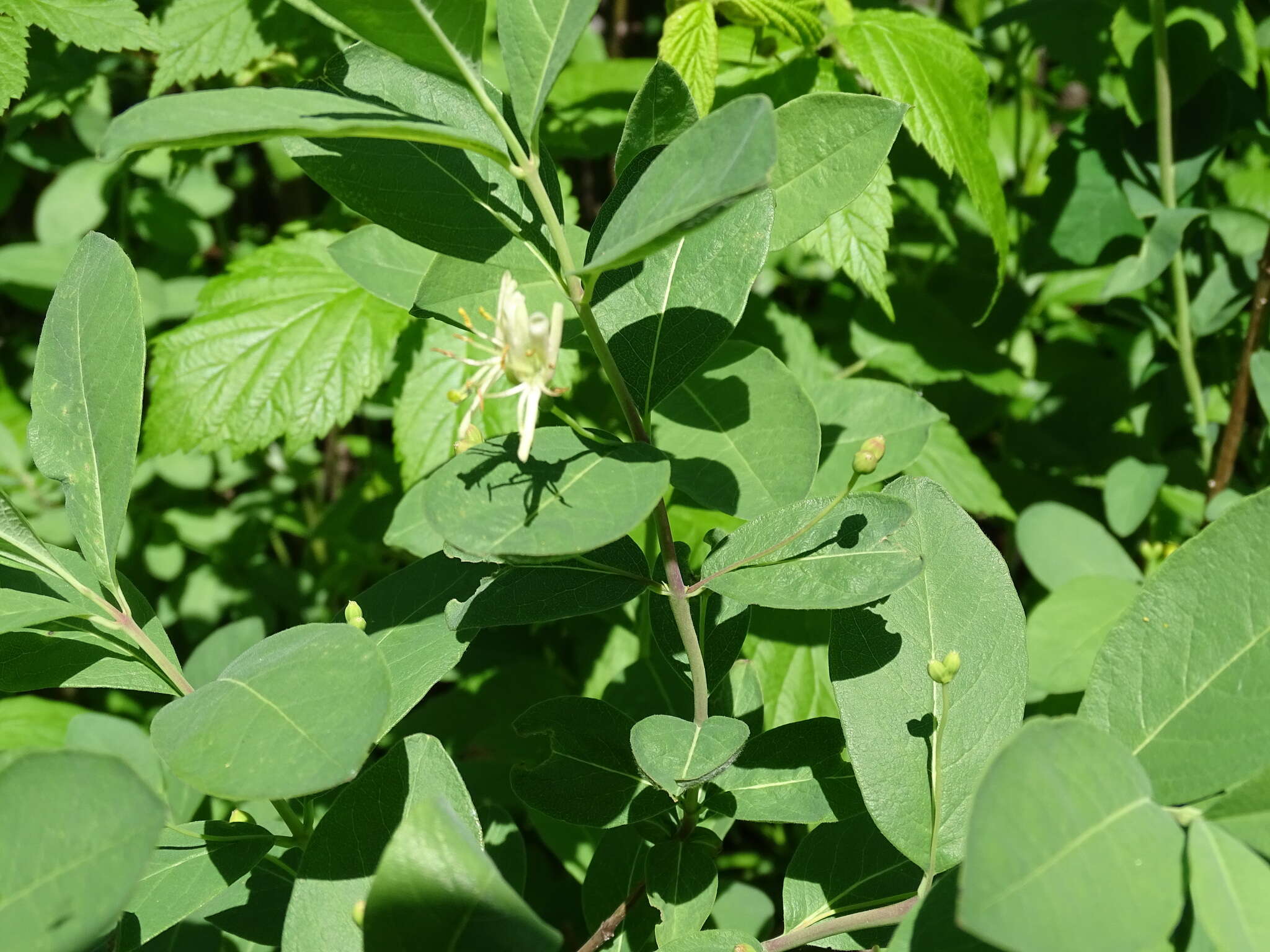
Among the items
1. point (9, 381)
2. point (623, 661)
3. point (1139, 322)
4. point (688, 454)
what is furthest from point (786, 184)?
point (9, 381)

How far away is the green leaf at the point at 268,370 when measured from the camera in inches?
56.6

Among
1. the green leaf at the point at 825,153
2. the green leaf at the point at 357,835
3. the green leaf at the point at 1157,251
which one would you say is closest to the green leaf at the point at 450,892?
the green leaf at the point at 357,835

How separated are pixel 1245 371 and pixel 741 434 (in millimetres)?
827

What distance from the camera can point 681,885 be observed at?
806mm

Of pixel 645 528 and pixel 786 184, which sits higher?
pixel 786 184

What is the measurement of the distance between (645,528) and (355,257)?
1.31ft

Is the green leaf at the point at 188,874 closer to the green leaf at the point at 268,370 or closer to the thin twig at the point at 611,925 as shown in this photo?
the thin twig at the point at 611,925

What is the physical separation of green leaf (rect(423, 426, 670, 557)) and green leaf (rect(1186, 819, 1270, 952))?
340 millimetres

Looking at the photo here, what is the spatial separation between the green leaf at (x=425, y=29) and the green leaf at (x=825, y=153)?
0.72 feet

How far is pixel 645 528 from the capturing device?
1.09 m

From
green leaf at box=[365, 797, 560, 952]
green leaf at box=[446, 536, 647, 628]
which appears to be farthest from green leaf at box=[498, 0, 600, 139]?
green leaf at box=[365, 797, 560, 952]

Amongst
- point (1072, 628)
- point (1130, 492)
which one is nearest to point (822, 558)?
point (1072, 628)

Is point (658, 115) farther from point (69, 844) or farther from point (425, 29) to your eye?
point (69, 844)

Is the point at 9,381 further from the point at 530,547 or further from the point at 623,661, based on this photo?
the point at 530,547
